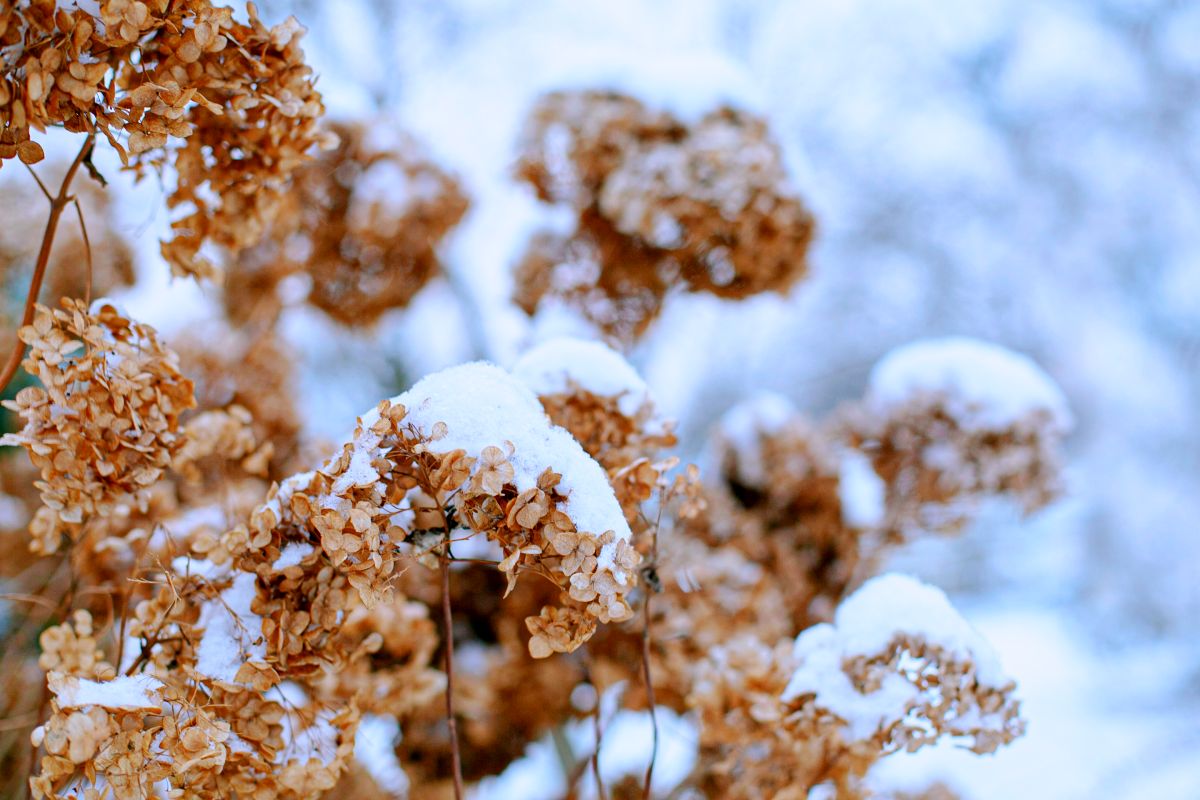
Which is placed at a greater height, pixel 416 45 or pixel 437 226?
pixel 416 45

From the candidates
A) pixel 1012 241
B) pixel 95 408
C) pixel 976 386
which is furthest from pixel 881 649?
pixel 1012 241

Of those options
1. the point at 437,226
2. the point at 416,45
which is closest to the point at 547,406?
the point at 437,226

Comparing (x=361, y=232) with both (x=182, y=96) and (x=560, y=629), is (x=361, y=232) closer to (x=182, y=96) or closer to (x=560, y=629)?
(x=182, y=96)

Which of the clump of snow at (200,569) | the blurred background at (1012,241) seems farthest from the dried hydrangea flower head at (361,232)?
the blurred background at (1012,241)

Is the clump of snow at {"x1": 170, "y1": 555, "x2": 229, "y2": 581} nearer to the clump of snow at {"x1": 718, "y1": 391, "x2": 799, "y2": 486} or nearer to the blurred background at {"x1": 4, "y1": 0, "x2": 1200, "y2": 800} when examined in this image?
the clump of snow at {"x1": 718, "y1": 391, "x2": 799, "y2": 486}

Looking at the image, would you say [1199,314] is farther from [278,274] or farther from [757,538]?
[278,274]
